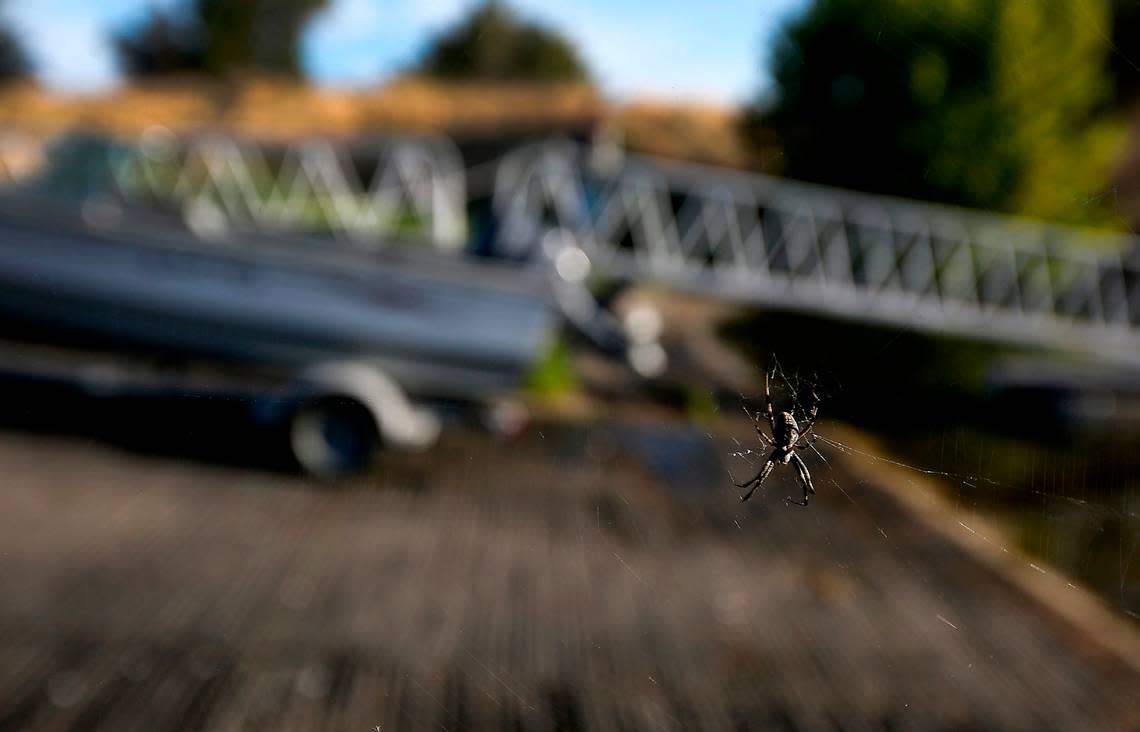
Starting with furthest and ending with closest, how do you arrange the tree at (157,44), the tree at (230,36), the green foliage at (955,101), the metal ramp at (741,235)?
the tree at (230,36), the tree at (157,44), the metal ramp at (741,235), the green foliage at (955,101)

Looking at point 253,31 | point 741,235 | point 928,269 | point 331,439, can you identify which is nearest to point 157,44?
point 253,31

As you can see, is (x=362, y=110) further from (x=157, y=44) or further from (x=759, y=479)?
(x=759, y=479)

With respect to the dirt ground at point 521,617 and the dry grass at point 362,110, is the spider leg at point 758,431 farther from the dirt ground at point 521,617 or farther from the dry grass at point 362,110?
the dry grass at point 362,110

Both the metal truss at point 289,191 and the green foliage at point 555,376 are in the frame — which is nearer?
the metal truss at point 289,191

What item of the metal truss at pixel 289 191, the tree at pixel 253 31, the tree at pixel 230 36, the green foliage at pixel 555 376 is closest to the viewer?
the tree at pixel 230 36

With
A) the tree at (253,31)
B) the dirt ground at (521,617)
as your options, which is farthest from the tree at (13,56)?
the dirt ground at (521,617)

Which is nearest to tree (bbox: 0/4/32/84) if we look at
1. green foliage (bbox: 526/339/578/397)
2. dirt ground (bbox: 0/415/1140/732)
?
dirt ground (bbox: 0/415/1140/732)

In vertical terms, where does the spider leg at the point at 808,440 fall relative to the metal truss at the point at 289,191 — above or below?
above
